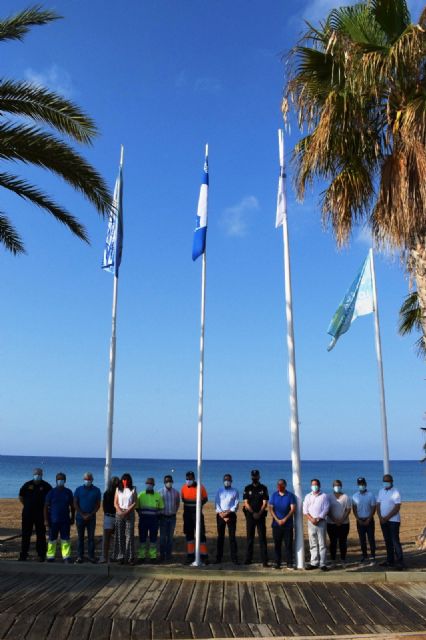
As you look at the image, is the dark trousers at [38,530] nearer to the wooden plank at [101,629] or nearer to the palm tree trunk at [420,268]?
the wooden plank at [101,629]

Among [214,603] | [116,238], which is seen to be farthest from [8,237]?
[214,603]

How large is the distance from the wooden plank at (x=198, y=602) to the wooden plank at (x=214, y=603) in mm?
61

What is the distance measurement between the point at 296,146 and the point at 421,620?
866cm

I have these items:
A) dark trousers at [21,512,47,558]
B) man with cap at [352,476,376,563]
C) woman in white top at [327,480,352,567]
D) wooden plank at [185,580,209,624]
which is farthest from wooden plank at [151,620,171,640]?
man with cap at [352,476,376,563]

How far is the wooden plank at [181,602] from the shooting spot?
315 inches

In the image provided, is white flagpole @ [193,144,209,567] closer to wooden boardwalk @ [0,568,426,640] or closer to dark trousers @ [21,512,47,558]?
wooden boardwalk @ [0,568,426,640]

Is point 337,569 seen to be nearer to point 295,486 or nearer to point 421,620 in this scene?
point 295,486

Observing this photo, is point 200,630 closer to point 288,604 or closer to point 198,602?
point 198,602

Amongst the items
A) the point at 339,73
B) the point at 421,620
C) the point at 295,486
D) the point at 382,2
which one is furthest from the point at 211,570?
the point at 382,2

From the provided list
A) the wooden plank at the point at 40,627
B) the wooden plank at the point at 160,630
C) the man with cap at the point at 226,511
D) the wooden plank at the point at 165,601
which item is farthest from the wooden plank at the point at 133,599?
the man with cap at the point at 226,511

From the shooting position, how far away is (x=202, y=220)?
515 inches

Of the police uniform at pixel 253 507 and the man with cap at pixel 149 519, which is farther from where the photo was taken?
the man with cap at pixel 149 519

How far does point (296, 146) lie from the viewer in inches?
484

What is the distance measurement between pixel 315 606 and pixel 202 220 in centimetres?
782
